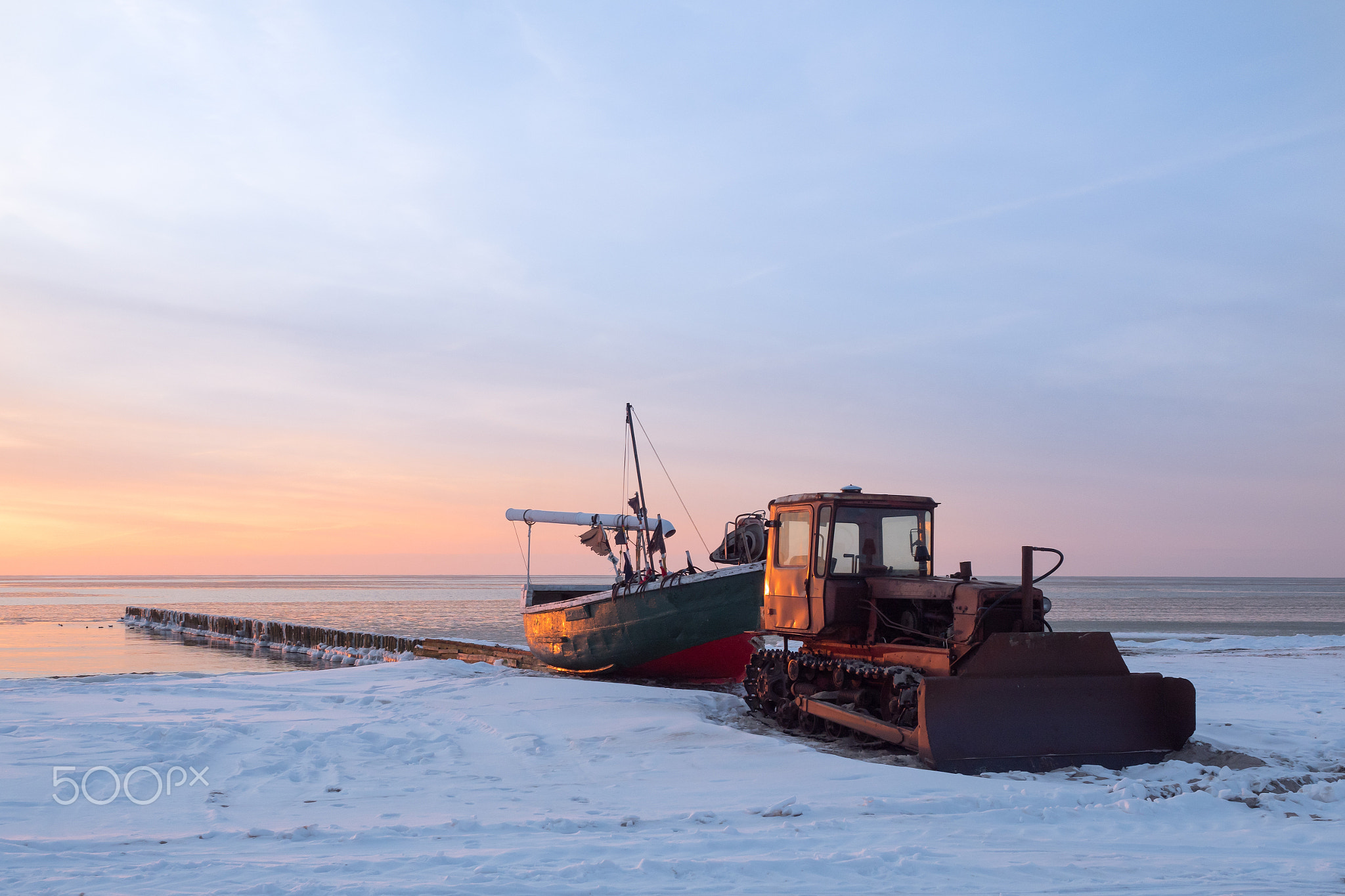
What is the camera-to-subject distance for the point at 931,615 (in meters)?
10.5

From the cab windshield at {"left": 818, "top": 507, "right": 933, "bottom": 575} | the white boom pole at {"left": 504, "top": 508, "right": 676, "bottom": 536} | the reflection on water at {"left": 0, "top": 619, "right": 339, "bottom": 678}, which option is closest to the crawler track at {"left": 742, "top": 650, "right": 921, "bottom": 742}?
the cab windshield at {"left": 818, "top": 507, "right": 933, "bottom": 575}

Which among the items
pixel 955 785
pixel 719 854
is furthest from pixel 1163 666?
pixel 719 854

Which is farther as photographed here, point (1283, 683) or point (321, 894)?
point (1283, 683)

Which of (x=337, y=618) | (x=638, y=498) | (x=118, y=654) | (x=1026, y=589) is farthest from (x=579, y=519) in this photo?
(x=337, y=618)

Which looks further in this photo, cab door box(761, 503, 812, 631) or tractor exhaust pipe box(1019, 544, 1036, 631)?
cab door box(761, 503, 812, 631)

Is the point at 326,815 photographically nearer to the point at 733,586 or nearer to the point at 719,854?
the point at 719,854

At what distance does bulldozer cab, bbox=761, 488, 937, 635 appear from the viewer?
11219mm

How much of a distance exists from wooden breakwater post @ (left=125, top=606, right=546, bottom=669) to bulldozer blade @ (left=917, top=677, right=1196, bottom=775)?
43.6ft

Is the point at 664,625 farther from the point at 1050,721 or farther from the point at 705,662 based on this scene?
the point at 1050,721

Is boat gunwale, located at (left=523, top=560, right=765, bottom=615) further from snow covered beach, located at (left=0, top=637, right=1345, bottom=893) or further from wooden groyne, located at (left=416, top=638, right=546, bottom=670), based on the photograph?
snow covered beach, located at (left=0, top=637, right=1345, bottom=893)

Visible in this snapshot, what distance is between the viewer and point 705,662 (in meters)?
18.5

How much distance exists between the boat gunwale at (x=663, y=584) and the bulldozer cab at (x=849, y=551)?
4.95 m

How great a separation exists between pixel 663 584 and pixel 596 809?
1089 centimetres

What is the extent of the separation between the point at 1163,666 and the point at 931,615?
14.1m
